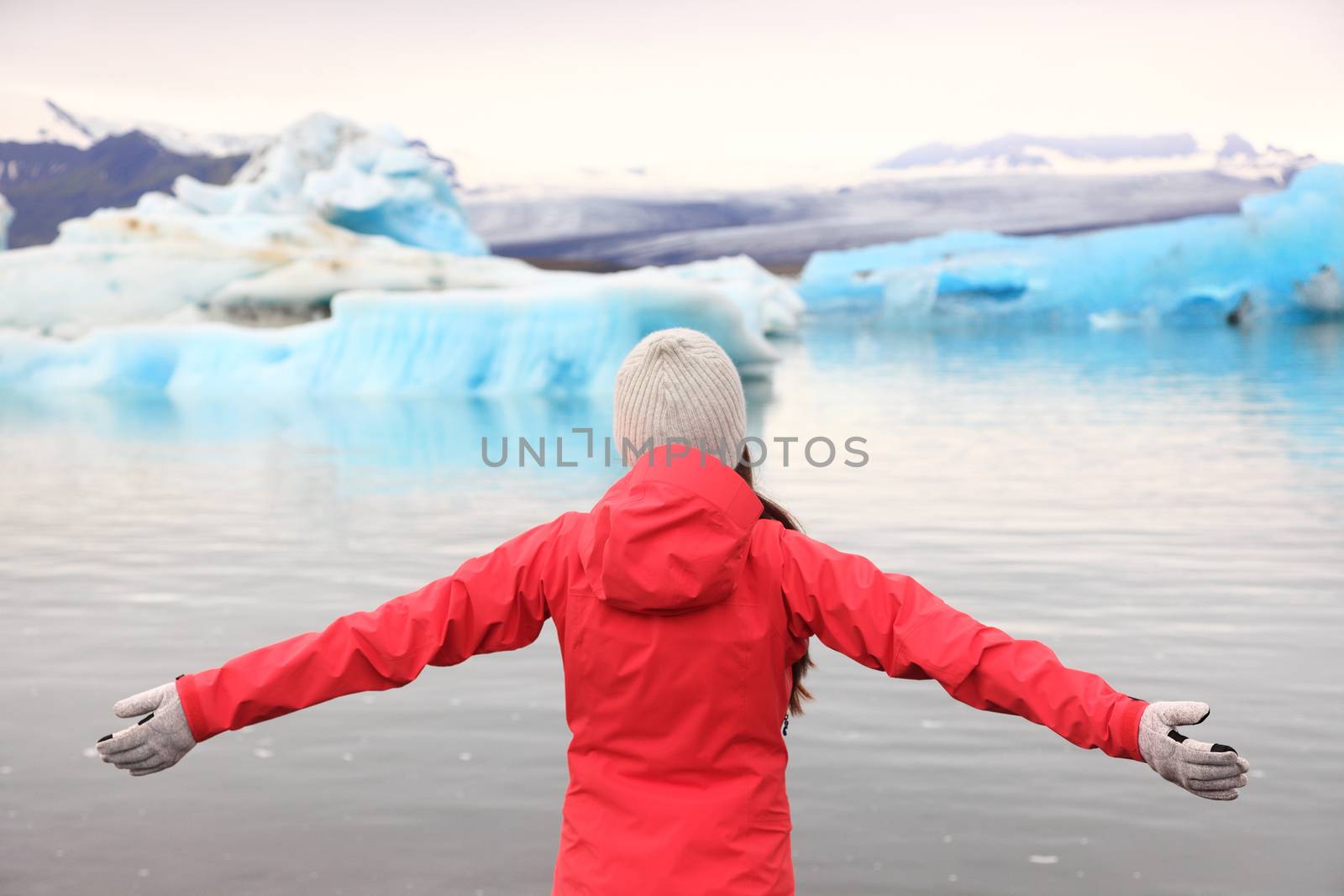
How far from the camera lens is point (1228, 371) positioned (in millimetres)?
17812

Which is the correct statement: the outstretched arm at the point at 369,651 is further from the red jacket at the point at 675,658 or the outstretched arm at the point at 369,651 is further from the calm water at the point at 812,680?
the calm water at the point at 812,680

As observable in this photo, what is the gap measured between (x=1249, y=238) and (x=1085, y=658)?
2899 centimetres

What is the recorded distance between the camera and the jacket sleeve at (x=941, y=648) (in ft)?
4.76

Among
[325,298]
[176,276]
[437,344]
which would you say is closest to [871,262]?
[325,298]

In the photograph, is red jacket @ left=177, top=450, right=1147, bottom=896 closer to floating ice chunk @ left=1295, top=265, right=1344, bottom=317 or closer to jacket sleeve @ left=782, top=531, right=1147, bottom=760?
jacket sleeve @ left=782, top=531, right=1147, bottom=760

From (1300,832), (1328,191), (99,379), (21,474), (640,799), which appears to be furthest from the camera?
(1328,191)

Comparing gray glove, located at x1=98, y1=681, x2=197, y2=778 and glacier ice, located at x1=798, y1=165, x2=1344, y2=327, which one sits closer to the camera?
gray glove, located at x1=98, y1=681, x2=197, y2=778

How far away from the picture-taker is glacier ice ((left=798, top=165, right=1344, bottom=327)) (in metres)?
29.7

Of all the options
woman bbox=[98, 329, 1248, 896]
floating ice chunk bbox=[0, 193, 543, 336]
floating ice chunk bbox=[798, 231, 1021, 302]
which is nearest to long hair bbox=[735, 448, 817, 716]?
woman bbox=[98, 329, 1248, 896]

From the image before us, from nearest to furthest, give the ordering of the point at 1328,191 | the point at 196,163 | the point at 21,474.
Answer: the point at 21,474 < the point at 1328,191 < the point at 196,163

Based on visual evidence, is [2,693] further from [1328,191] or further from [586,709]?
[1328,191]

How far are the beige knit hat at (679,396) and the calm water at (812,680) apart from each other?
1.30 m

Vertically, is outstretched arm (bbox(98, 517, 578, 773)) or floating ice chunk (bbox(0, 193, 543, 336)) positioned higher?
floating ice chunk (bbox(0, 193, 543, 336))

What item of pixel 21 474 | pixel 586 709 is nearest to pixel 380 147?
pixel 21 474
